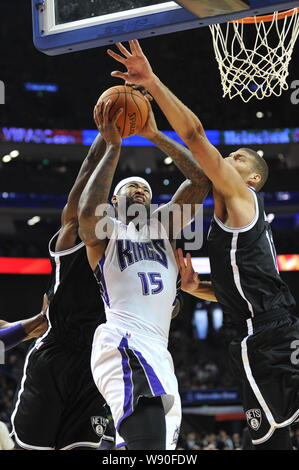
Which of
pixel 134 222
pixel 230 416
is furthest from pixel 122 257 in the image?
pixel 230 416

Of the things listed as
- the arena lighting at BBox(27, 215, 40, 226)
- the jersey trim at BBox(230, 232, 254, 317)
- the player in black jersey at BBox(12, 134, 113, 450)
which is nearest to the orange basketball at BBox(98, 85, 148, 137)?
the player in black jersey at BBox(12, 134, 113, 450)

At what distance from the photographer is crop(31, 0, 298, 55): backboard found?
12.6 ft

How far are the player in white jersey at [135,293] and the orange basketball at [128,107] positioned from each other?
56mm

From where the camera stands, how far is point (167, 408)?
3906 mm

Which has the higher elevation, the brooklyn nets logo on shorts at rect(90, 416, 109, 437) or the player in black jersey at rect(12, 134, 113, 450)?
the player in black jersey at rect(12, 134, 113, 450)

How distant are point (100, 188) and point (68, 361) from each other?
1341 millimetres

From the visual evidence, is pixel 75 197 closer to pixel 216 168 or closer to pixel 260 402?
pixel 216 168

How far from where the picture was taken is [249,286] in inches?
165

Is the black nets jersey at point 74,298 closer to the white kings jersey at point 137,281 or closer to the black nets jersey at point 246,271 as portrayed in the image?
the white kings jersey at point 137,281

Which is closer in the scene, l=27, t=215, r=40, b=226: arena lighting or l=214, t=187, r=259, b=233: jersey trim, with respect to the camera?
l=214, t=187, r=259, b=233: jersey trim

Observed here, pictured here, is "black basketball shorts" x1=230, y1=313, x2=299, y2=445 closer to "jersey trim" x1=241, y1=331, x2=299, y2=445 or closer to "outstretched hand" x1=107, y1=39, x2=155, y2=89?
"jersey trim" x1=241, y1=331, x2=299, y2=445

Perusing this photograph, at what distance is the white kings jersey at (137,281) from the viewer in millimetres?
4121

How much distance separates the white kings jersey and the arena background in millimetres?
16513
